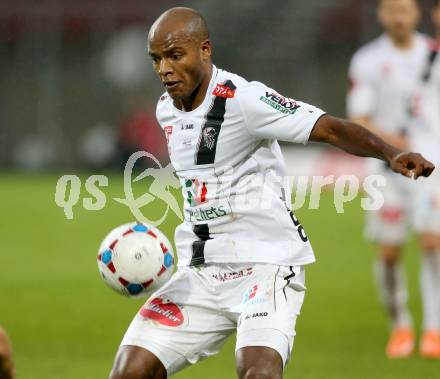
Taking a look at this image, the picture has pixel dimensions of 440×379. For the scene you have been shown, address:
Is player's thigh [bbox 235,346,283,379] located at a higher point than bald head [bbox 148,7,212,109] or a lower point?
lower

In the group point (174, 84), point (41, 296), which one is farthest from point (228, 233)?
point (41, 296)

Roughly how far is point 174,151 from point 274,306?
990mm


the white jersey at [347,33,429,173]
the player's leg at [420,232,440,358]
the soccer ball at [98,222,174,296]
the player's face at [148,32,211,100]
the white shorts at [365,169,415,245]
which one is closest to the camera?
the player's face at [148,32,211,100]

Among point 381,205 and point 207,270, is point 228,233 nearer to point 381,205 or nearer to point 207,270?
point 207,270

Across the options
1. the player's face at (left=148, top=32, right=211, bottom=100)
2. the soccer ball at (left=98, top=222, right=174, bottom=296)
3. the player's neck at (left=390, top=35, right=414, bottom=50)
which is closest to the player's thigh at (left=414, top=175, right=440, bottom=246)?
the player's neck at (left=390, top=35, right=414, bottom=50)

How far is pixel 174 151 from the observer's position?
18.9ft

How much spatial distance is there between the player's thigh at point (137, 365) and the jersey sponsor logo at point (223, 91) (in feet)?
4.35

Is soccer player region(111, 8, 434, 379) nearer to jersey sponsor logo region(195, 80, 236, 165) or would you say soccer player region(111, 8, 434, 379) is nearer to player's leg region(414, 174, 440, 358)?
jersey sponsor logo region(195, 80, 236, 165)

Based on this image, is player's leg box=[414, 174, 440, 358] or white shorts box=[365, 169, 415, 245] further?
white shorts box=[365, 169, 415, 245]

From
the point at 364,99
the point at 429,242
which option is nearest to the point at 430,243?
the point at 429,242

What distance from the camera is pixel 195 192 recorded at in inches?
225

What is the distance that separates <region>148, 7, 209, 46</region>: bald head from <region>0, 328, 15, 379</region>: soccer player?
5.41 ft

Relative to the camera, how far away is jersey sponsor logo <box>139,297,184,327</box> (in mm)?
5613

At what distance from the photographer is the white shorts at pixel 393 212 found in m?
9.34
